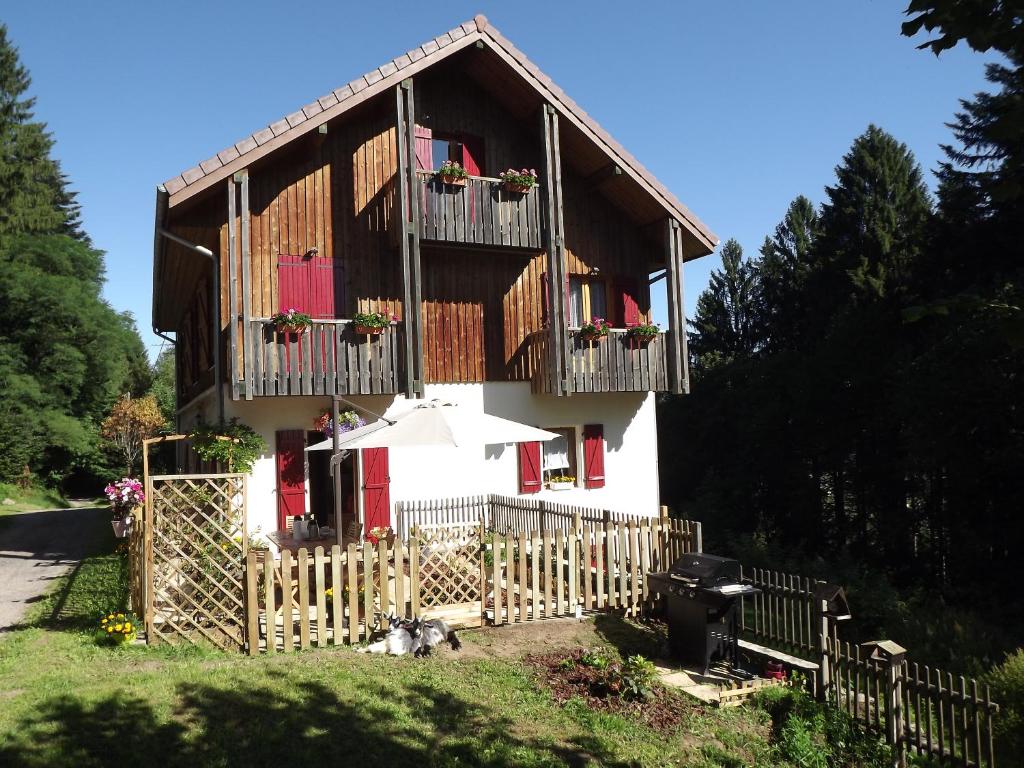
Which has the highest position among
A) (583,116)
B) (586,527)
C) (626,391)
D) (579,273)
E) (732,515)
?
(583,116)

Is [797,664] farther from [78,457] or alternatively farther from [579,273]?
[78,457]

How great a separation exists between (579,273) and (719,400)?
69.9ft

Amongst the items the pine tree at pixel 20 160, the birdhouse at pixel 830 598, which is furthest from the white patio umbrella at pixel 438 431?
the pine tree at pixel 20 160

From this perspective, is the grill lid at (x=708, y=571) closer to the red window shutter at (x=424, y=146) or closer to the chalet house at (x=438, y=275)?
the chalet house at (x=438, y=275)

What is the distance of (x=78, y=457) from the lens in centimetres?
3850

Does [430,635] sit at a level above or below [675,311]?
below

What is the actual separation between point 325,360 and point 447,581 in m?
5.29

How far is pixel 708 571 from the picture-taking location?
8.61 m

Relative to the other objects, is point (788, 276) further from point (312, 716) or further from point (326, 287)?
point (312, 716)

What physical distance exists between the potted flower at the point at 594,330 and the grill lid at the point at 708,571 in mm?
7024

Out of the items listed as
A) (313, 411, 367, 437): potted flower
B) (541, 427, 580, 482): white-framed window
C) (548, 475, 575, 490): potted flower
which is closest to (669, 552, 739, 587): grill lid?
A: (313, 411, 367, 437): potted flower


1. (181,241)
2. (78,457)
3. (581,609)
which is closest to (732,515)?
(581,609)

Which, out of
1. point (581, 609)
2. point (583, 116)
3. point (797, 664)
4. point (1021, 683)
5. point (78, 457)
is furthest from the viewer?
point (78, 457)

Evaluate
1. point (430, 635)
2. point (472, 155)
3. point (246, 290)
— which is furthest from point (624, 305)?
point (430, 635)
